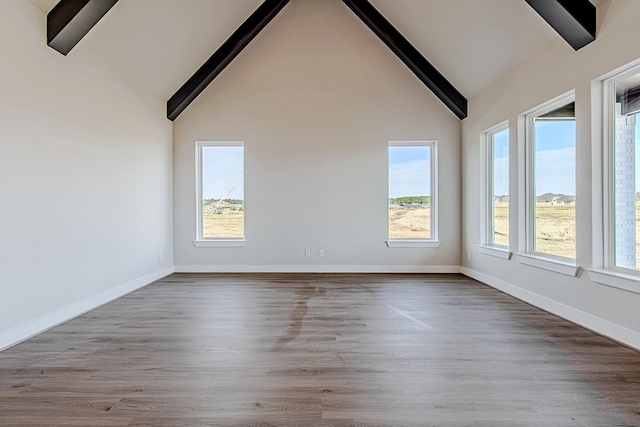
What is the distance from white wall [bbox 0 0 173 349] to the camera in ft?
8.48

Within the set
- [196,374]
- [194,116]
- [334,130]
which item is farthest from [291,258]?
[196,374]

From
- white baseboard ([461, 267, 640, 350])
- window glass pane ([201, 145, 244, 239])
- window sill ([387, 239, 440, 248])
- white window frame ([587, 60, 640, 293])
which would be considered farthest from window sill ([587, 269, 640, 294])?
window glass pane ([201, 145, 244, 239])

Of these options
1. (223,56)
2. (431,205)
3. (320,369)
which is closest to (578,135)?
(431,205)

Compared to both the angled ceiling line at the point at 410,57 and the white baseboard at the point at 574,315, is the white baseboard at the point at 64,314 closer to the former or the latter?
the white baseboard at the point at 574,315

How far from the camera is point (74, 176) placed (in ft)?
10.6

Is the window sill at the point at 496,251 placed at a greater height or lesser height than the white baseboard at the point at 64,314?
greater

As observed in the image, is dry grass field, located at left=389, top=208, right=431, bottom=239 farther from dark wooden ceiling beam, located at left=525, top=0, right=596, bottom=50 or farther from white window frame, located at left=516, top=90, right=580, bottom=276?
dark wooden ceiling beam, located at left=525, top=0, right=596, bottom=50

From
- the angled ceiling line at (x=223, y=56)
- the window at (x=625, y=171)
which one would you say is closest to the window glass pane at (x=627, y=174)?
the window at (x=625, y=171)

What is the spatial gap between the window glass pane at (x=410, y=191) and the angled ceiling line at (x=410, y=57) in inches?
32.2

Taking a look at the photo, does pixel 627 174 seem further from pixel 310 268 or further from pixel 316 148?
pixel 310 268

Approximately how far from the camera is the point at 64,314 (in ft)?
10.1

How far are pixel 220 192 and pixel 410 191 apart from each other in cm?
321

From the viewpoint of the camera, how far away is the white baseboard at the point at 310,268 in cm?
531

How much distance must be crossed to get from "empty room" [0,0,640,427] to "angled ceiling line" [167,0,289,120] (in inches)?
1.8
